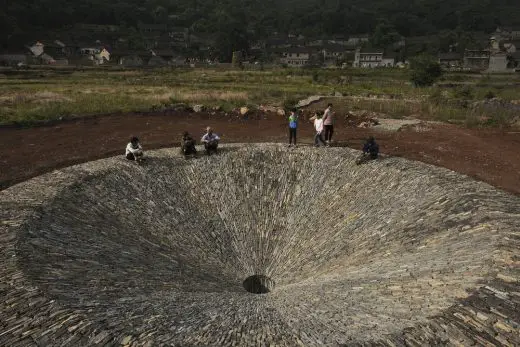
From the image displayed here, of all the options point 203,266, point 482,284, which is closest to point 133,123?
point 203,266

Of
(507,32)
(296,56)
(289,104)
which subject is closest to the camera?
(289,104)

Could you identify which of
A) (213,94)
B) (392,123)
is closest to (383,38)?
(213,94)

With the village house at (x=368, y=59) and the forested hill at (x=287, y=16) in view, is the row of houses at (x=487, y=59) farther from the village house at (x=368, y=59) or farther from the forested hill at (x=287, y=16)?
the forested hill at (x=287, y=16)

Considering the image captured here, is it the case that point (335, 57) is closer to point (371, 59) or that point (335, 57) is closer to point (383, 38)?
point (371, 59)

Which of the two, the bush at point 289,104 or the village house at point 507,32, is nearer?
the bush at point 289,104

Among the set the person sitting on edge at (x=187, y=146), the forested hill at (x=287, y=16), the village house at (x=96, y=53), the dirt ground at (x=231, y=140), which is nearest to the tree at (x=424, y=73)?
the dirt ground at (x=231, y=140)

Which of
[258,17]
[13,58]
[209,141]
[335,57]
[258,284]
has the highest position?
[258,17]

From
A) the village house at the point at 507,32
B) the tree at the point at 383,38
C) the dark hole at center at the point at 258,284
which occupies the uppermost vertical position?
the village house at the point at 507,32
